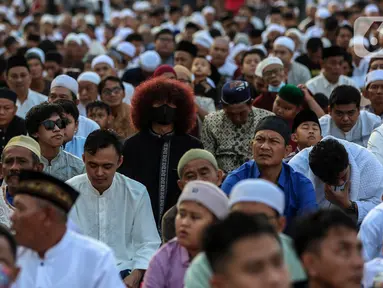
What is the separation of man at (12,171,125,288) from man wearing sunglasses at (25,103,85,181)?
280cm

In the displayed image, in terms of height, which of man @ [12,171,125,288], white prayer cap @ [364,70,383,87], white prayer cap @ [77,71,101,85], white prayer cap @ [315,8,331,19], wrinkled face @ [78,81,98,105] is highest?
white prayer cap @ [315,8,331,19]

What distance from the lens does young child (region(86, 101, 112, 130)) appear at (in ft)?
34.9

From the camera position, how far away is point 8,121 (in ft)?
31.9

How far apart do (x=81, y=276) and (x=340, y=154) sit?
2674mm

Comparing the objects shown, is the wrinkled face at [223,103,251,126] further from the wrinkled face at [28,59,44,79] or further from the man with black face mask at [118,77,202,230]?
the wrinkled face at [28,59,44,79]

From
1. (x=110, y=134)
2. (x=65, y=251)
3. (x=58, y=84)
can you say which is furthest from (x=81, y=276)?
(x=58, y=84)

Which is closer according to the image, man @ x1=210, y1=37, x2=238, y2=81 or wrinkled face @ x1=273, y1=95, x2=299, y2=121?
wrinkled face @ x1=273, y1=95, x2=299, y2=121

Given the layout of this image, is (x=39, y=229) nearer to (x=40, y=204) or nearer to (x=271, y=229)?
(x=40, y=204)

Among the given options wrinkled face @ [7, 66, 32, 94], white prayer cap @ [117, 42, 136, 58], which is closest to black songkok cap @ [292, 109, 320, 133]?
wrinkled face @ [7, 66, 32, 94]

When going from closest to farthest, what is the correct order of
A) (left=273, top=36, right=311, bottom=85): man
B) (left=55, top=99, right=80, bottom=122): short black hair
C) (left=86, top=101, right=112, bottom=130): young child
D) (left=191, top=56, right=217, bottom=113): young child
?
1. (left=55, top=99, right=80, bottom=122): short black hair
2. (left=86, top=101, right=112, bottom=130): young child
3. (left=191, top=56, right=217, bottom=113): young child
4. (left=273, top=36, right=311, bottom=85): man

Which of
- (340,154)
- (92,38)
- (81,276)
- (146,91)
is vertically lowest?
(81,276)

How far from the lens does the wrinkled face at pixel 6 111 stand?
9672mm

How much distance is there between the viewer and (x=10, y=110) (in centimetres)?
974

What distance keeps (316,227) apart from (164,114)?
3504 millimetres
